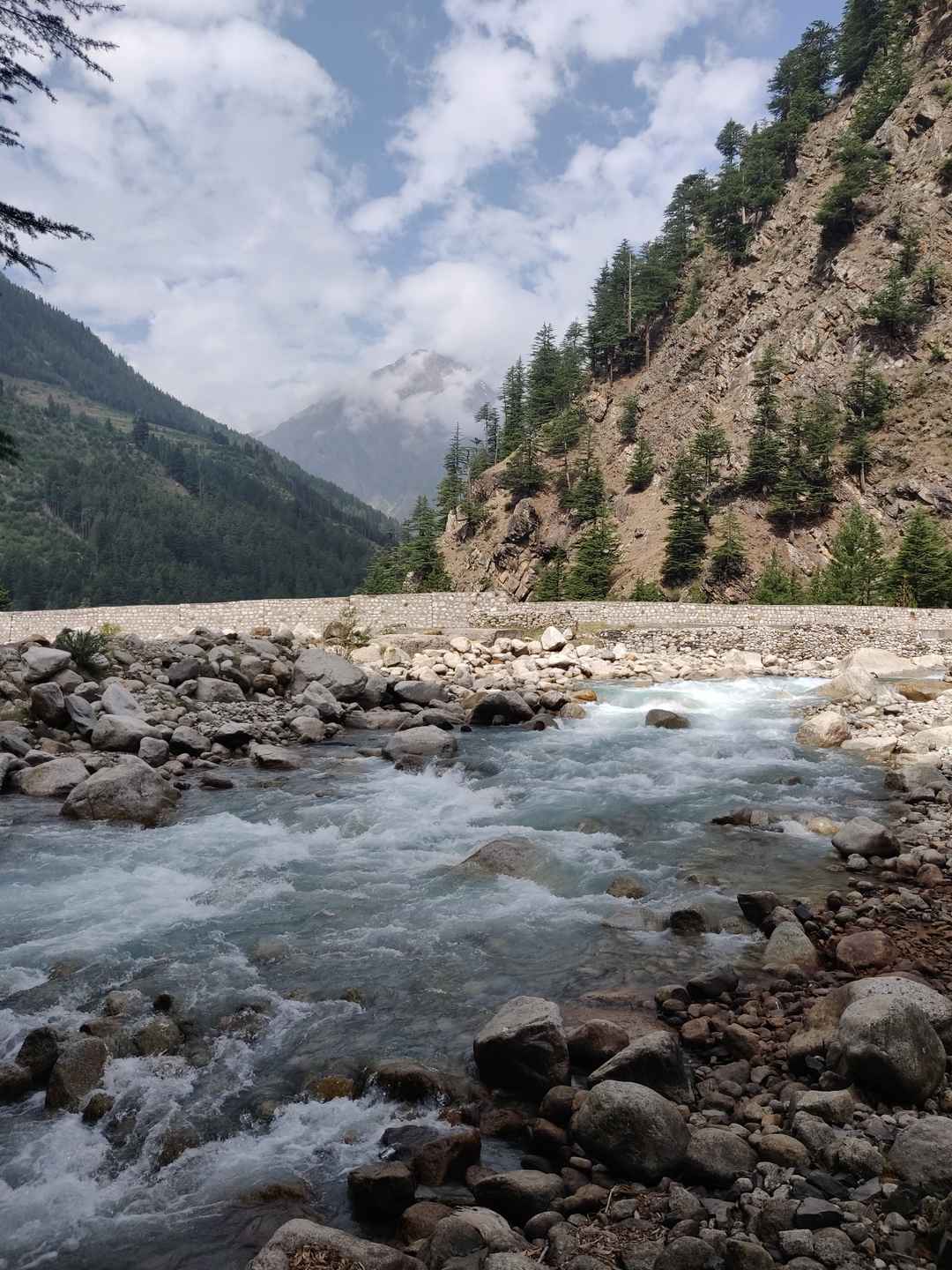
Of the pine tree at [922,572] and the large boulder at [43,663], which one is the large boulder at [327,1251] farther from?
the pine tree at [922,572]

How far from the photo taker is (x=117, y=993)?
635cm

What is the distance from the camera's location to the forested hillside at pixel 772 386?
53.4m

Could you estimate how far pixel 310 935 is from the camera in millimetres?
7789

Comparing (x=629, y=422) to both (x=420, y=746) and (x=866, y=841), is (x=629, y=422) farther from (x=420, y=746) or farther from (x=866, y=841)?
(x=866, y=841)

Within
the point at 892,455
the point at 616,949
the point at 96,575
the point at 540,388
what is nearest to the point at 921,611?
the point at 892,455

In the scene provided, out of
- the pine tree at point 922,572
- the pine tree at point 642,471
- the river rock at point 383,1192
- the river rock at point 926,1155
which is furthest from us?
the pine tree at point 642,471

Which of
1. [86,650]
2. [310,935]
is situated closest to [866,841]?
[310,935]

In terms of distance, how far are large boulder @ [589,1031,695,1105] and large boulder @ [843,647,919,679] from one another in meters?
24.0

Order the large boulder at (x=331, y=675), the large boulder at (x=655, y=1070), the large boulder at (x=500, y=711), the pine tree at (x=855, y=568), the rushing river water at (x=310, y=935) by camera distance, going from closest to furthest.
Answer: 1. the rushing river water at (x=310, y=935)
2. the large boulder at (x=655, y=1070)
3. the large boulder at (x=500, y=711)
4. the large boulder at (x=331, y=675)
5. the pine tree at (x=855, y=568)

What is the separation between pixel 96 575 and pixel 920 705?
119139 millimetres

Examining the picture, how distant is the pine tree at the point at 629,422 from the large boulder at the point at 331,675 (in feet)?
192

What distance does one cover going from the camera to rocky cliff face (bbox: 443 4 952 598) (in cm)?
5419

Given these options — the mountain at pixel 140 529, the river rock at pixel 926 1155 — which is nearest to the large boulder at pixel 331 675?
the river rock at pixel 926 1155

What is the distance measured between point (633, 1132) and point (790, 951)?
3280 mm
